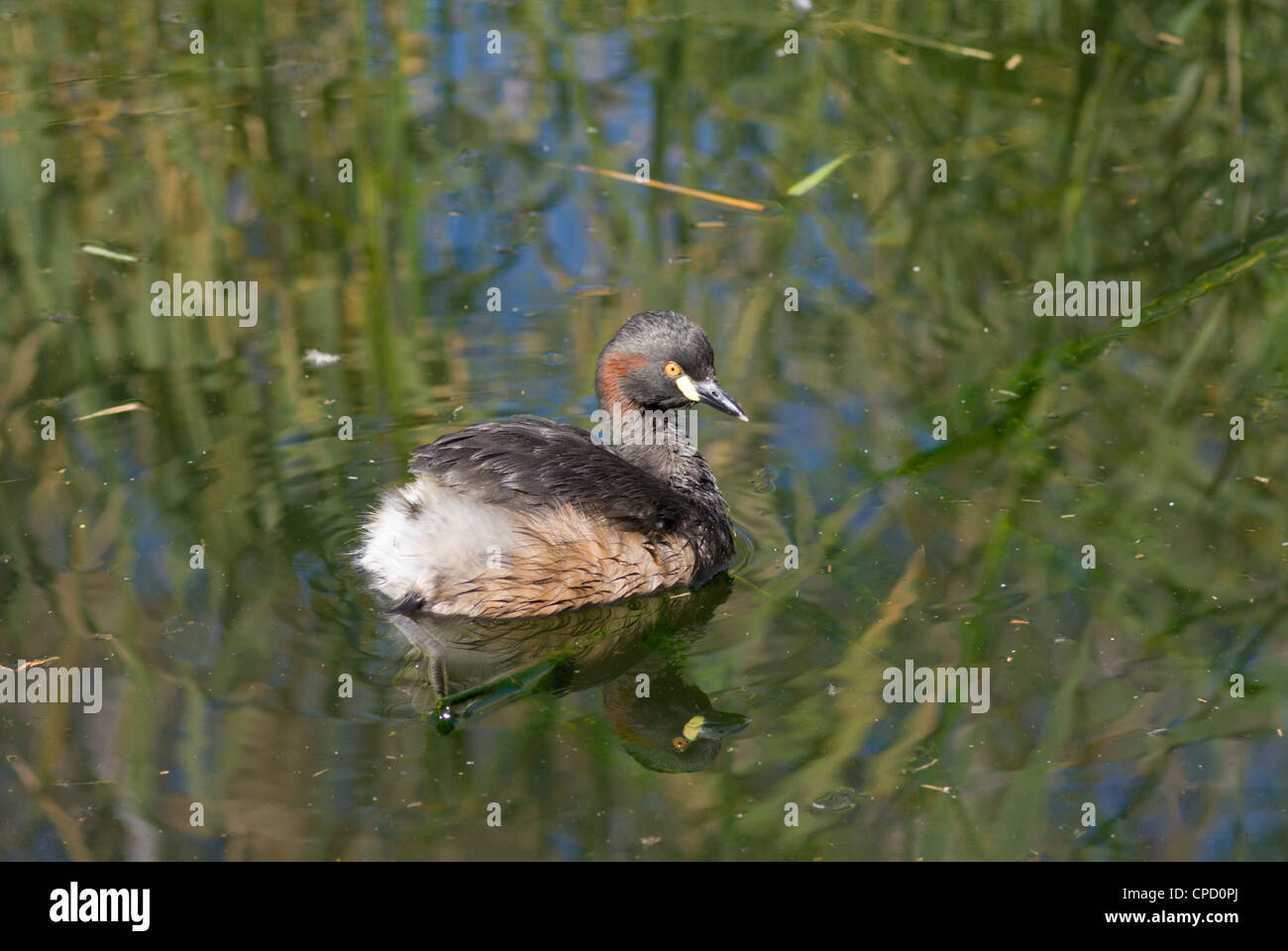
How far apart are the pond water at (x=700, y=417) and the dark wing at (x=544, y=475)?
358 mm

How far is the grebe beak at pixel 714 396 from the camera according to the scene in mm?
5859

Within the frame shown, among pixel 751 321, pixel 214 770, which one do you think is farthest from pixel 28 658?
pixel 751 321

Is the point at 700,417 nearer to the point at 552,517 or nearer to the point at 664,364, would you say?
the point at 664,364

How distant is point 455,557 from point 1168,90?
5666mm

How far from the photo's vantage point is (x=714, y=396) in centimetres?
588

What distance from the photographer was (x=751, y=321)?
285 inches

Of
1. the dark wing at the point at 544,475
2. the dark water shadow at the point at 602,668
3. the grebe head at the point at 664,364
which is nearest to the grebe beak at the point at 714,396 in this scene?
the grebe head at the point at 664,364

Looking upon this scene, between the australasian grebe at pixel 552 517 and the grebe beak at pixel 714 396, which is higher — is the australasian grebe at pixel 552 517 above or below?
below

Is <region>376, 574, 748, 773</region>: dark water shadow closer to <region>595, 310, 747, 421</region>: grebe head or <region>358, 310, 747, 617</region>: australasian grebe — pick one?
<region>358, 310, 747, 617</region>: australasian grebe

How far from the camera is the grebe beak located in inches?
231

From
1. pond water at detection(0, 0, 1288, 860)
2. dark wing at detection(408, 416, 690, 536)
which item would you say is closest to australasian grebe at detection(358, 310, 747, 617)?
dark wing at detection(408, 416, 690, 536)

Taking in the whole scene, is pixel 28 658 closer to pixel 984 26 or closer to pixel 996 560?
pixel 996 560

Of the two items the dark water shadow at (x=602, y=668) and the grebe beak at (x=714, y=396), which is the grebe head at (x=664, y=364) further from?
the dark water shadow at (x=602, y=668)

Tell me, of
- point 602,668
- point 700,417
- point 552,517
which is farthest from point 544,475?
point 700,417
